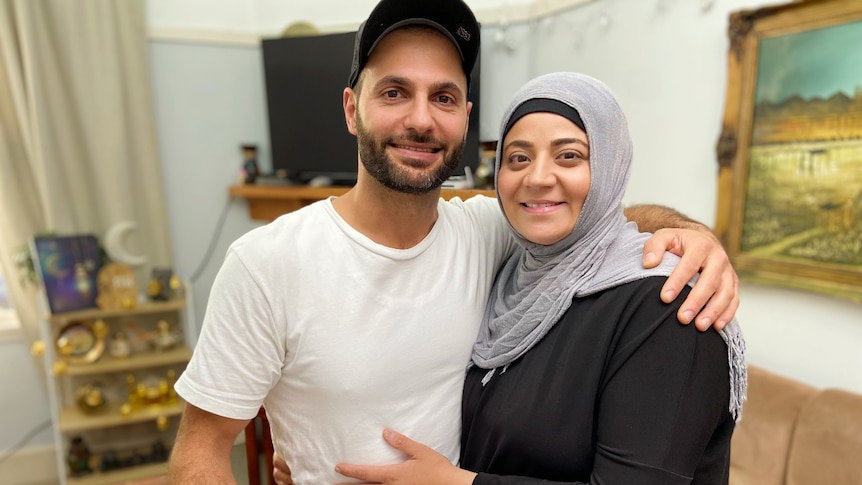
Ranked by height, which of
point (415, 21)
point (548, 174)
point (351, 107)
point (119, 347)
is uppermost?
point (415, 21)

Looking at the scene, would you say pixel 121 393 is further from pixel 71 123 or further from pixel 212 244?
pixel 71 123

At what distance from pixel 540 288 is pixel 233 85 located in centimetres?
242

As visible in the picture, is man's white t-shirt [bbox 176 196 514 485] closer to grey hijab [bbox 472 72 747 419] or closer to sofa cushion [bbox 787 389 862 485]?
grey hijab [bbox 472 72 747 419]

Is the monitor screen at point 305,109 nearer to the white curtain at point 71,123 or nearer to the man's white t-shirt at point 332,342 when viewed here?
the white curtain at point 71,123

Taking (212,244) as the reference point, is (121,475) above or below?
below

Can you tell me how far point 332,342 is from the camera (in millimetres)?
906

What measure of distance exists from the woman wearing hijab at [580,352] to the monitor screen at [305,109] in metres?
1.29

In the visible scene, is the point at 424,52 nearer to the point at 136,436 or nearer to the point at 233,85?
the point at 233,85

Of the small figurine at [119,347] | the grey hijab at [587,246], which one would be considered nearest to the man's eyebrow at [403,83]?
the grey hijab at [587,246]

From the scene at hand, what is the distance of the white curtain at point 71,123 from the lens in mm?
2355

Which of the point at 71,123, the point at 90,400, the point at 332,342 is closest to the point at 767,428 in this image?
the point at 332,342

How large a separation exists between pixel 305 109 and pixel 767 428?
2.25m

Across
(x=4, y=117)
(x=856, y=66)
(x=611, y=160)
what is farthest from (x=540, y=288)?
(x=4, y=117)

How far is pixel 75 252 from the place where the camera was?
233 centimetres
